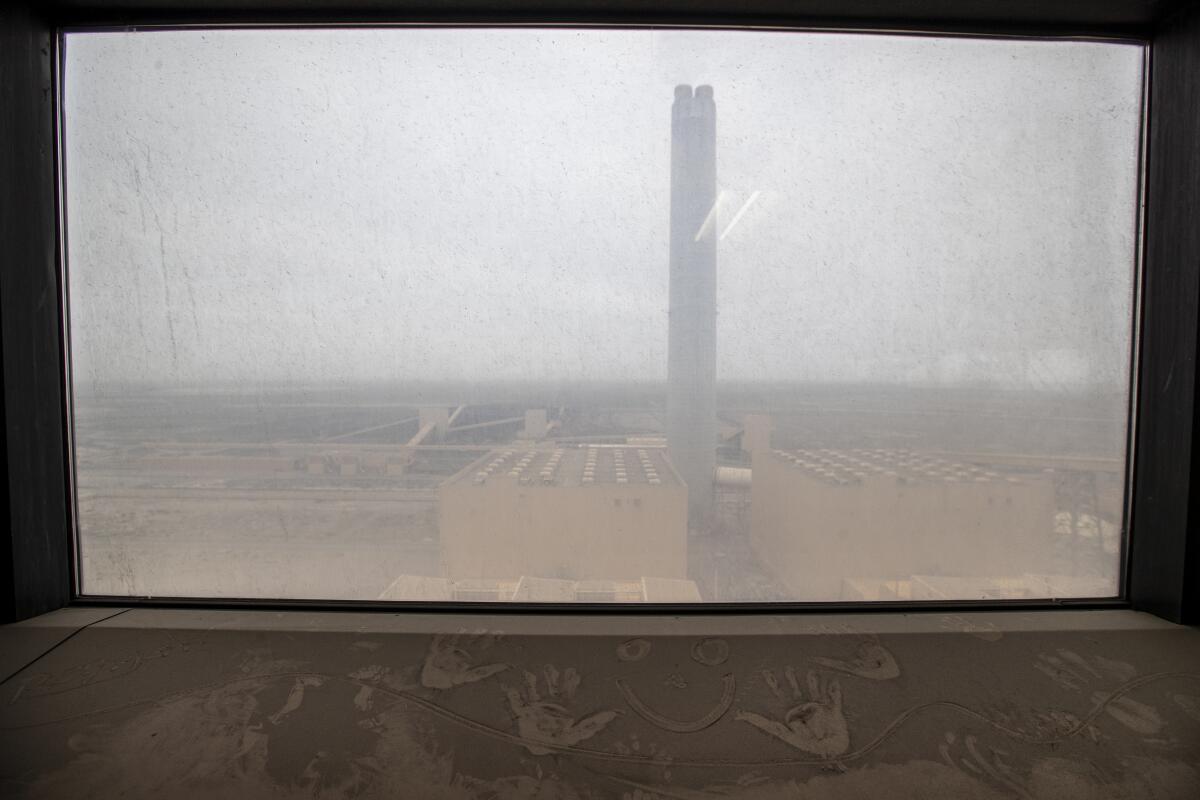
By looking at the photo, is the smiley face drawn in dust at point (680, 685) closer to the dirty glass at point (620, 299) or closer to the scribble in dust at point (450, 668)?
the dirty glass at point (620, 299)

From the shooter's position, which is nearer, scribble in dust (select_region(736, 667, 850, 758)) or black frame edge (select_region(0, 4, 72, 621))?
scribble in dust (select_region(736, 667, 850, 758))

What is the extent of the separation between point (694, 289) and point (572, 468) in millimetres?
558

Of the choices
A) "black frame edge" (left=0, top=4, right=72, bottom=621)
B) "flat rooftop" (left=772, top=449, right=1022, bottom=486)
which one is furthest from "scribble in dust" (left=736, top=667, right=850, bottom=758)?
"black frame edge" (left=0, top=4, right=72, bottom=621)

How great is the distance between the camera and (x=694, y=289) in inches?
46.8

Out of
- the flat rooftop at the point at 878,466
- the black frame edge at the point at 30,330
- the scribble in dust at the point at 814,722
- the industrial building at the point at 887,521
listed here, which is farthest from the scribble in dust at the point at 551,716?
the black frame edge at the point at 30,330

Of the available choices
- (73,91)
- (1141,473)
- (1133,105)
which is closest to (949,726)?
(1141,473)

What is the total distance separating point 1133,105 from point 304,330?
7.36ft

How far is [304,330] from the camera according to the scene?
1210 mm

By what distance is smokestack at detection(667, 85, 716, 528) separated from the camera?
3.89 feet

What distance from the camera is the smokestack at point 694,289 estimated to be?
3.89 feet

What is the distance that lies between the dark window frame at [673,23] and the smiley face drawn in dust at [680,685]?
134mm

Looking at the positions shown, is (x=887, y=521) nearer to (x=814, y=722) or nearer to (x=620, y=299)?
(x=814, y=722)

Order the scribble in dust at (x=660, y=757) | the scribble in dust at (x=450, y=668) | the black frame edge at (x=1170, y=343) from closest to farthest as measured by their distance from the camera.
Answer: the scribble in dust at (x=660, y=757)
the scribble in dust at (x=450, y=668)
the black frame edge at (x=1170, y=343)

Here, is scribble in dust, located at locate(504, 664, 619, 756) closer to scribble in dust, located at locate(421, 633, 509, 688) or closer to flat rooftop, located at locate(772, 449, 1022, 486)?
scribble in dust, located at locate(421, 633, 509, 688)
